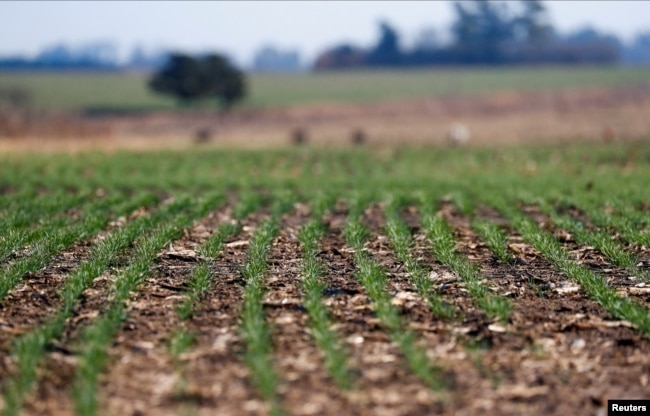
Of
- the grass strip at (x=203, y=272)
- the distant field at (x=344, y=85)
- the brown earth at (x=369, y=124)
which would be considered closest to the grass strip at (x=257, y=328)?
the grass strip at (x=203, y=272)

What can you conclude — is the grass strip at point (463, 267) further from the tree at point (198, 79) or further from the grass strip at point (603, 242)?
the tree at point (198, 79)

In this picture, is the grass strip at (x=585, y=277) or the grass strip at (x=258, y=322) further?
the grass strip at (x=585, y=277)

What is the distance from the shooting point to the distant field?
7469cm

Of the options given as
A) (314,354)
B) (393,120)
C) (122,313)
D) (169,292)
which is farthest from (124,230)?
(393,120)

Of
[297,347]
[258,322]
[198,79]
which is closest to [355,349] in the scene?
[297,347]

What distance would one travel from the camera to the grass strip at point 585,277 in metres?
6.35

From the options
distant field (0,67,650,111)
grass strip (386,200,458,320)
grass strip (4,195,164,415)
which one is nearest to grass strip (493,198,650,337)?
grass strip (386,200,458,320)

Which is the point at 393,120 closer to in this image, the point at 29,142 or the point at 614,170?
the point at 29,142

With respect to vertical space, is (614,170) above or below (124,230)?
below

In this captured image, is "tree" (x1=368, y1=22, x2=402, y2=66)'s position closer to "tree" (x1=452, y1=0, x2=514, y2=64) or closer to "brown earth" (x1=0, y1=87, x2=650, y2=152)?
"tree" (x1=452, y1=0, x2=514, y2=64)

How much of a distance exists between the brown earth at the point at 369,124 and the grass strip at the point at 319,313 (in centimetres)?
2110

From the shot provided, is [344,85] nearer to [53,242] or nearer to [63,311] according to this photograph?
[53,242]

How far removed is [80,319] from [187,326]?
0.88m

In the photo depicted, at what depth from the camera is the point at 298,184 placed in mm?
16781
